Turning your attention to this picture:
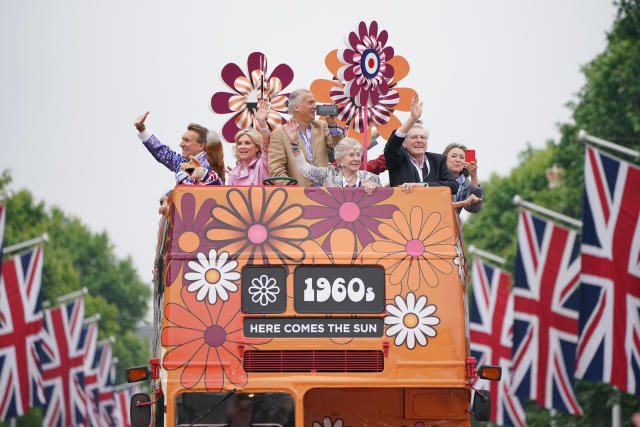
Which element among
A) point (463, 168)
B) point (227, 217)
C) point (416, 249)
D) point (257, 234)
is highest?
point (463, 168)

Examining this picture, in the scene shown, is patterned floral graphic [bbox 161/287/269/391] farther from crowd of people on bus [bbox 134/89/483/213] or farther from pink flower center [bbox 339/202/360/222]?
crowd of people on bus [bbox 134/89/483/213]

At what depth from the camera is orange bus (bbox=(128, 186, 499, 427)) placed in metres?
10.9

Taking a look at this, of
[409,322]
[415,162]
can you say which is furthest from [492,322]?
[409,322]

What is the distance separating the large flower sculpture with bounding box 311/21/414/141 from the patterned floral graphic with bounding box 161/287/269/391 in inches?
114

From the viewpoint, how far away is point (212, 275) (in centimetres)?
1103

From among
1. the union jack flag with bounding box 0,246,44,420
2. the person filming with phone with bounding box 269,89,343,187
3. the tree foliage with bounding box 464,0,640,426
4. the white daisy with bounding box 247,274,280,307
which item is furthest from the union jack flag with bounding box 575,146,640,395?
the union jack flag with bounding box 0,246,44,420

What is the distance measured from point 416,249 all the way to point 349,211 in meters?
0.67

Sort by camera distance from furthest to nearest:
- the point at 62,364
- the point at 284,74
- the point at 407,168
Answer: the point at 62,364 < the point at 284,74 < the point at 407,168

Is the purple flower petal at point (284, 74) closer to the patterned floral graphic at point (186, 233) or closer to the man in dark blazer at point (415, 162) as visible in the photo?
the man in dark blazer at point (415, 162)

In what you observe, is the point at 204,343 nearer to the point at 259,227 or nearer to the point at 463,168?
Result: the point at 259,227

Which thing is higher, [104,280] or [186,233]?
[104,280]

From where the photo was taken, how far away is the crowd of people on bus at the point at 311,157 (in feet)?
39.6

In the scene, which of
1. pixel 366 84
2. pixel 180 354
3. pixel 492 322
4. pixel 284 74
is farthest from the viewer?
pixel 492 322

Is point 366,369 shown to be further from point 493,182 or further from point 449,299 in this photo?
point 493,182
